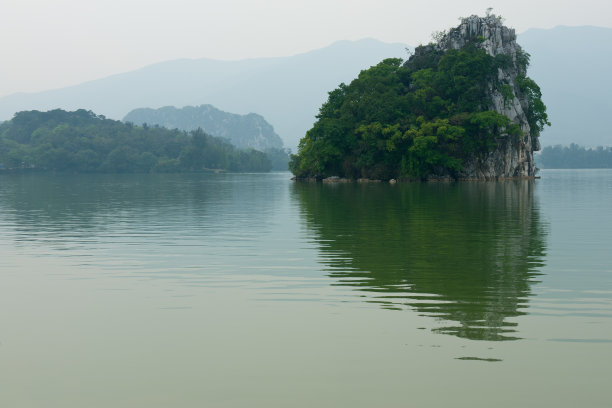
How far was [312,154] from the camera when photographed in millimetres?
92625

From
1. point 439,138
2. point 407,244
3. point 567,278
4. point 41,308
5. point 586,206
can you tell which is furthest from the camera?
point 439,138

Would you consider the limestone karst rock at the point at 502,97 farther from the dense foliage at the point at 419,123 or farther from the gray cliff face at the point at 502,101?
the dense foliage at the point at 419,123

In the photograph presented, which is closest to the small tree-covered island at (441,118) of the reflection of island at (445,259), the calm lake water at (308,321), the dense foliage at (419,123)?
the dense foliage at (419,123)

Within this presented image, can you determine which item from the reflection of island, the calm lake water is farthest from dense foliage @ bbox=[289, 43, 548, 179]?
the calm lake water

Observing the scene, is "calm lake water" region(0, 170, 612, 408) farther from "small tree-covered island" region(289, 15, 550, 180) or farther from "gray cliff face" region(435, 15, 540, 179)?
"gray cliff face" region(435, 15, 540, 179)

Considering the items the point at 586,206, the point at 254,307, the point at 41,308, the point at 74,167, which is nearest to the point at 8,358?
the point at 41,308

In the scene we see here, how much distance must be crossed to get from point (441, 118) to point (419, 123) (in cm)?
385

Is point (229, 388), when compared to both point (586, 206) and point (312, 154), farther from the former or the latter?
point (312, 154)

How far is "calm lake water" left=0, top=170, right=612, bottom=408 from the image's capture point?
289 inches

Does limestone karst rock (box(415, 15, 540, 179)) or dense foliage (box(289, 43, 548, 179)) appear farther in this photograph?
limestone karst rock (box(415, 15, 540, 179))

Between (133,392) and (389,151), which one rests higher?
(389,151)

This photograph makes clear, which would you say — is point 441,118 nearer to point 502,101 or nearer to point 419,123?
point 419,123

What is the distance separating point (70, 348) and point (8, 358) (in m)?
0.83

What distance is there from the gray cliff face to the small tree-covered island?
15cm
